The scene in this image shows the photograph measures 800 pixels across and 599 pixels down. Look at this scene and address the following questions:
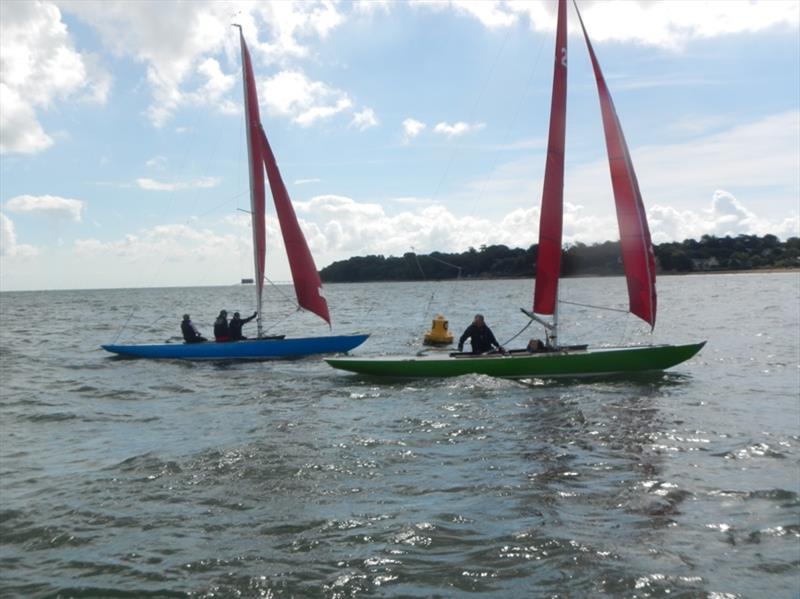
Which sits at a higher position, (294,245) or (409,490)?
(294,245)

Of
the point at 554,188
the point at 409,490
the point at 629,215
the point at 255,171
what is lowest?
the point at 409,490

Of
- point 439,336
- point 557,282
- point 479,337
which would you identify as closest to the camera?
point 557,282

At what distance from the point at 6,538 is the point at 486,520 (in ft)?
15.9

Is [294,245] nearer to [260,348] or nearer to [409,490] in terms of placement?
[260,348]

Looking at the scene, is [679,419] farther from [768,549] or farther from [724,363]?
[724,363]

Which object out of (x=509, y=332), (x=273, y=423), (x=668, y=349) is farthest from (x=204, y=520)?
(x=509, y=332)

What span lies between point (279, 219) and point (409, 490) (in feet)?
55.7

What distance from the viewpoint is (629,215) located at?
A: 1695 centimetres

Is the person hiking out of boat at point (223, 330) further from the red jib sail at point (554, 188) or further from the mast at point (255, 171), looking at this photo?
the red jib sail at point (554, 188)

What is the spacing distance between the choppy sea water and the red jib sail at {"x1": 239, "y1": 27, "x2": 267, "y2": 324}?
293 inches

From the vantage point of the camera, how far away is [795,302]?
51531 mm

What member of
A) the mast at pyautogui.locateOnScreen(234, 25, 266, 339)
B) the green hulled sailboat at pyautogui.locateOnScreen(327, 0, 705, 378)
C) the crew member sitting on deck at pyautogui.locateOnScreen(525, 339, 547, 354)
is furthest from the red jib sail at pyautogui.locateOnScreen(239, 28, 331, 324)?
the crew member sitting on deck at pyautogui.locateOnScreen(525, 339, 547, 354)

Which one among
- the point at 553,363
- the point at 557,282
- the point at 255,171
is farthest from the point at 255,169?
the point at 553,363

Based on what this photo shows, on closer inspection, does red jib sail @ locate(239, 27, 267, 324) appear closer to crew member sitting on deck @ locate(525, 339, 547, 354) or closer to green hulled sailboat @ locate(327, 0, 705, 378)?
green hulled sailboat @ locate(327, 0, 705, 378)
